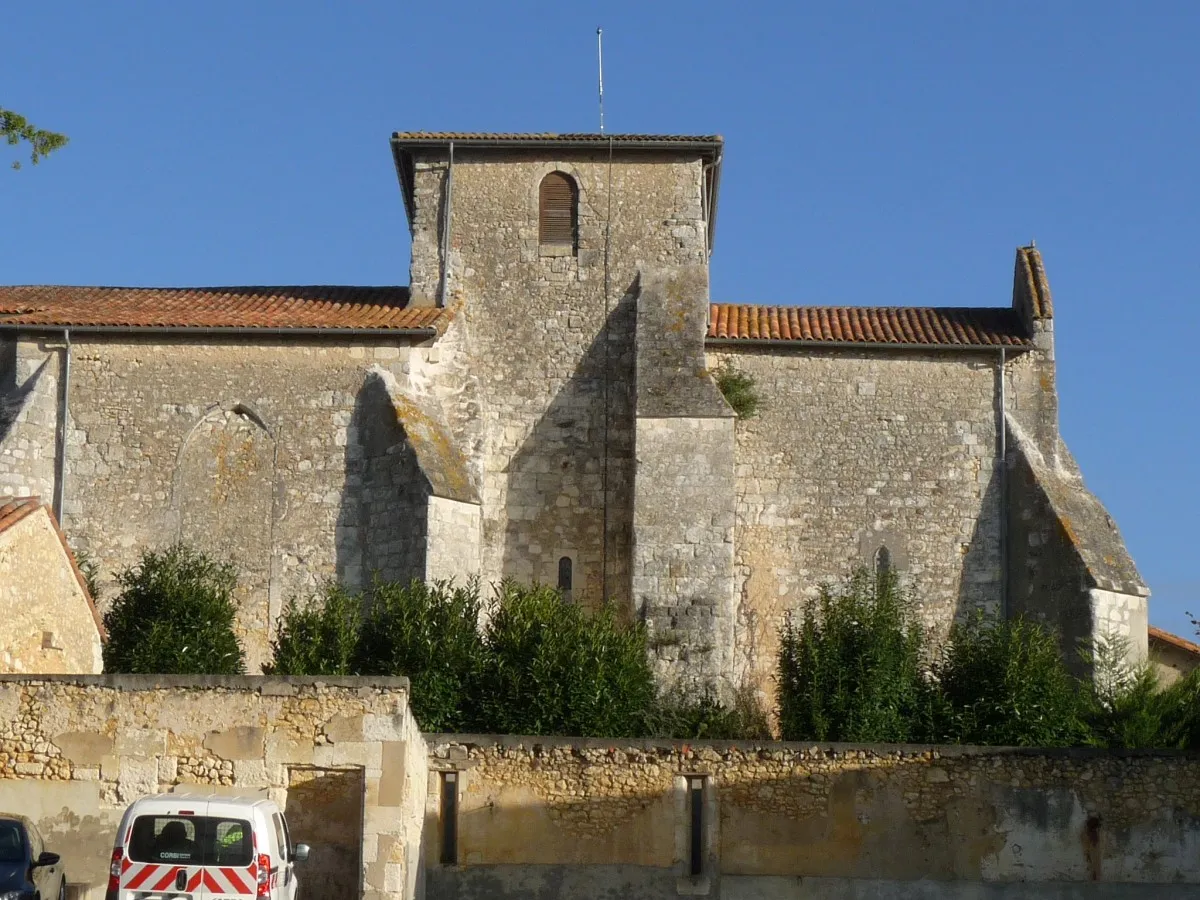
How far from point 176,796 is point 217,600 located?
9.96m

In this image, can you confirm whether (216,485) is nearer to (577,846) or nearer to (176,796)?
(577,846)

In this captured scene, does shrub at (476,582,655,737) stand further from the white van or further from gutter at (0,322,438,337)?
the white van

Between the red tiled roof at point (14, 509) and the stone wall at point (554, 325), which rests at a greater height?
the stone wall at point (554, 325)

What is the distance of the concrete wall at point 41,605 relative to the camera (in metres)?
20.6

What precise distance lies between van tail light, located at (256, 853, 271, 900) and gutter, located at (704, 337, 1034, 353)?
15.2m

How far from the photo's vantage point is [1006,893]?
64.3 feet

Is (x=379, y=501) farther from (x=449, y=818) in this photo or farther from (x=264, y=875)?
(x=264, y=875)

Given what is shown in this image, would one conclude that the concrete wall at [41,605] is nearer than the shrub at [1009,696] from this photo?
Yes

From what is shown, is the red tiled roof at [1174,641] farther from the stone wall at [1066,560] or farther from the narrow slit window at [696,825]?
the narrow slit window at [696,825]

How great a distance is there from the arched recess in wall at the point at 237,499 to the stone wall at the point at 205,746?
928cm

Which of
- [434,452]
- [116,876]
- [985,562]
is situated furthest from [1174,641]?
[116,876]

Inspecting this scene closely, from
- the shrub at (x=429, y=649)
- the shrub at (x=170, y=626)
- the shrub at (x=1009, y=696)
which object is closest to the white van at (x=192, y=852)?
the shrub at (x=429, y=649)

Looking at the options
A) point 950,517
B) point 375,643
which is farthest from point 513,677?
point 950,517

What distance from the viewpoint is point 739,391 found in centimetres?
2845
